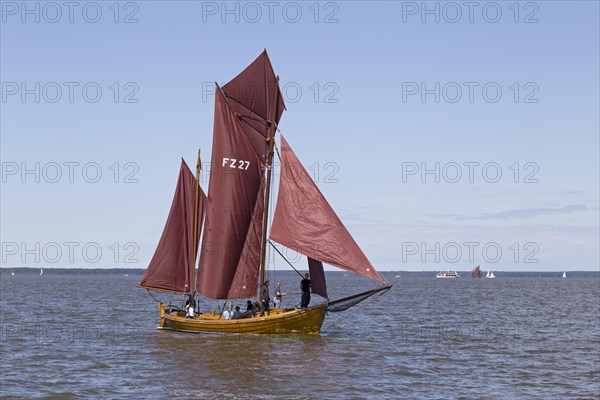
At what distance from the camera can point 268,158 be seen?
4100 cm

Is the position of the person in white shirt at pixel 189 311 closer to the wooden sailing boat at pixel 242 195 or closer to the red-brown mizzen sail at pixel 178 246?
the wooden sailing boat at pixel 242 195

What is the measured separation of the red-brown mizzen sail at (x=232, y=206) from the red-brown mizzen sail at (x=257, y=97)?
1.59 feet

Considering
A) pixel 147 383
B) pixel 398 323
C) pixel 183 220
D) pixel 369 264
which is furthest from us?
pixel 398 323

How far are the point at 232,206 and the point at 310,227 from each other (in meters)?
5.43

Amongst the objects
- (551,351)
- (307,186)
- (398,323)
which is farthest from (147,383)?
(398,323)

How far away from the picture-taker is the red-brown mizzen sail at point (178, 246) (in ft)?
144

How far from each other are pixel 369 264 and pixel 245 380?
10.4 metres

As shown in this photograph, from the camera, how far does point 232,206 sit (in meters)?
40.8

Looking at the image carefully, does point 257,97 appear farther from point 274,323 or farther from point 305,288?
point 274,323

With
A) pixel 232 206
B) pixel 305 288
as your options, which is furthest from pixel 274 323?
pixel 232 206

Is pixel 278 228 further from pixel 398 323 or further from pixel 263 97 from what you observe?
pixel 398 323

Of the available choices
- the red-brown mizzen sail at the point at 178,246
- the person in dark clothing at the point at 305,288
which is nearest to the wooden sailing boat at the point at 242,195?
the person in dark clothing at the point at 305,288

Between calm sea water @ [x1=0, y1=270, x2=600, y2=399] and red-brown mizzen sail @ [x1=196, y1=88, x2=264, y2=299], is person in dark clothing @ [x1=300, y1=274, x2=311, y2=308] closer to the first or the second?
calm sea water @ [x1=0, y1=270, x2=600, y2=399]

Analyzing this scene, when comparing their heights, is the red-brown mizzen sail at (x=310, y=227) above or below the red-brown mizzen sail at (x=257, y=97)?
below
